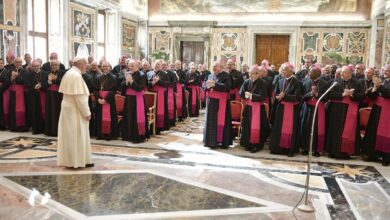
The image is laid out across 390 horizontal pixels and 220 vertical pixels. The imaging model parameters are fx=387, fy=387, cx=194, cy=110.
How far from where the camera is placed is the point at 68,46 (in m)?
12.8

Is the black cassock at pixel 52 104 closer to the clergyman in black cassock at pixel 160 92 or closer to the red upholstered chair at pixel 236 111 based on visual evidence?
the clergyman in black cassock at pixel 160 92

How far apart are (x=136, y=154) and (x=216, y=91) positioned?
2.10 metres

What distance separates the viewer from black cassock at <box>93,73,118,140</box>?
841 centimetres

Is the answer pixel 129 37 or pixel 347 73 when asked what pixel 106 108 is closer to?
pixel 347 73

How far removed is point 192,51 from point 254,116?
1170 cm

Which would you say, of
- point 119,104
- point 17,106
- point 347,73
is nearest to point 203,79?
point 119,104

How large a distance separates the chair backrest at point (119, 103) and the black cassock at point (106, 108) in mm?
115

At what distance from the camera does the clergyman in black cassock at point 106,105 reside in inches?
331

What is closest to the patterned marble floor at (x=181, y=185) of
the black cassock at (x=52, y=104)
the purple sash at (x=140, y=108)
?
the purple sash at (x=140, y=108)

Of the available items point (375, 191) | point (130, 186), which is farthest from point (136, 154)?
point (375, 191)

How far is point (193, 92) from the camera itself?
12734 millimetres

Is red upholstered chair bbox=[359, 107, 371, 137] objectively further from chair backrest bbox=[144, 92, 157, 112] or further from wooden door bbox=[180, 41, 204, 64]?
wooden door bbox=[180, 41, 204, 64]

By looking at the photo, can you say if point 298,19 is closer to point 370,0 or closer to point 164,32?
point 370,0

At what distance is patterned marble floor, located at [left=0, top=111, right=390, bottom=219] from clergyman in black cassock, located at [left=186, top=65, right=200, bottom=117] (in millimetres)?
4982
